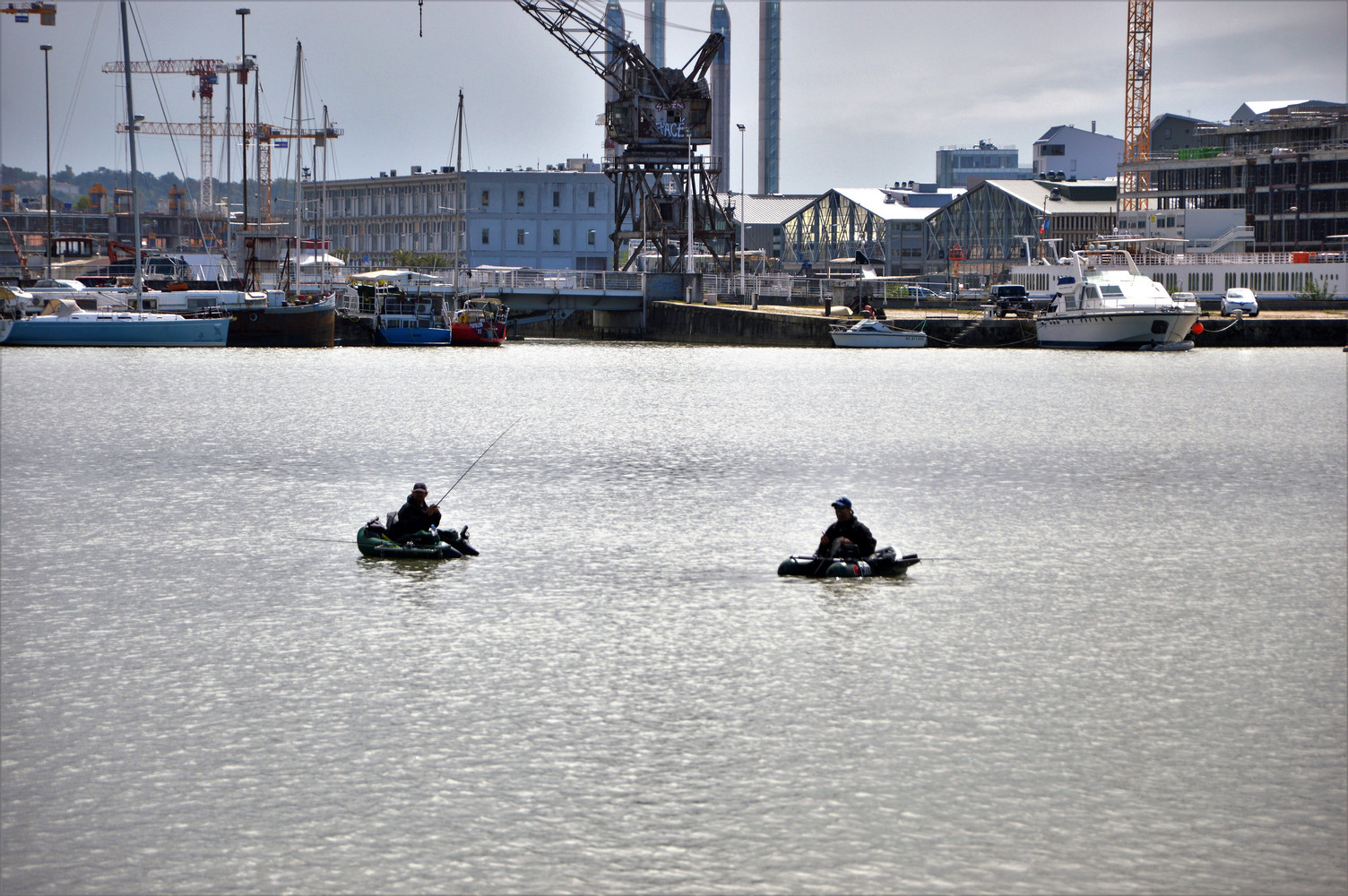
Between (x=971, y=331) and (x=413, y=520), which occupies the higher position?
(x=971, y=331)

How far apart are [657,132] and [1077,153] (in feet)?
332

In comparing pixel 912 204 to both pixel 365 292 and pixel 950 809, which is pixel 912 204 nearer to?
pixel 365 292

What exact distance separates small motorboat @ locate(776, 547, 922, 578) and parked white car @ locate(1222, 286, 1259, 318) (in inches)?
2933

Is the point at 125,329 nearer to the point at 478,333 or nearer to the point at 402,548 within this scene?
the point at 478,333

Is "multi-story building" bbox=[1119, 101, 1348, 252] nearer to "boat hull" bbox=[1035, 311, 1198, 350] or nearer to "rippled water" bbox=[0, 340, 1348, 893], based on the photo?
"boat hull" bbox=[1035, 311, 1198, 350]

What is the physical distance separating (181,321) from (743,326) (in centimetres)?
3080

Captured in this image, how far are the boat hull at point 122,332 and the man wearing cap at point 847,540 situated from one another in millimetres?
69576

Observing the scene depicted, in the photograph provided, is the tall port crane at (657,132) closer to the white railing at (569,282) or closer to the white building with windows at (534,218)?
the white railing at (569,282)

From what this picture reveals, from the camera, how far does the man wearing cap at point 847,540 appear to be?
2172 cm

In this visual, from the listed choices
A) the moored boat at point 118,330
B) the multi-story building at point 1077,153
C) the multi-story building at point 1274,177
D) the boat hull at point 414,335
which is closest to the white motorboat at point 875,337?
the boat hull at point 414,335

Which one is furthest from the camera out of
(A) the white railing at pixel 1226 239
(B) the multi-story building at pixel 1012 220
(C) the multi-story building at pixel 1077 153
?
(C) the multi-story building at pixel 1077 153

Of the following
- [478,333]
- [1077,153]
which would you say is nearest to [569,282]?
[478,333]

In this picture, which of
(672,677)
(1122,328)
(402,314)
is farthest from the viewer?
(402,314)

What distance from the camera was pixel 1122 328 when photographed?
271 feet
